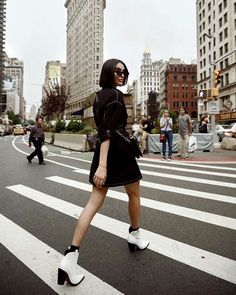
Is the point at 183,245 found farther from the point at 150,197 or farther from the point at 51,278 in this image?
the point at 150,197

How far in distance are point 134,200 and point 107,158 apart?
1.90 feet

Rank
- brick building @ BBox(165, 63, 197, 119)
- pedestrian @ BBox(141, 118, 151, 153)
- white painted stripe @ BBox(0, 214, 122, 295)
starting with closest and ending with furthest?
1. white painted stripe @ BBox(0, 214, 122, 295)
2. pedestrian @ BBox(141, 118, 151, 153)
3. brick building @ BBox(165, 63, 197, 119)

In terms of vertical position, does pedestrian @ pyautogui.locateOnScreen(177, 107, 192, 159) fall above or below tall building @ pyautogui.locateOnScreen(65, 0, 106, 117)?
below

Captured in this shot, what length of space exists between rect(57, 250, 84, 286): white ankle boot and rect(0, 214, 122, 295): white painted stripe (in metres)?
0.05

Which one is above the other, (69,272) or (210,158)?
(210,158)

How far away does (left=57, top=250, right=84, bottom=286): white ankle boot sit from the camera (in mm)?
2400

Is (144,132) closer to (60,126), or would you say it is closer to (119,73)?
(119,73)

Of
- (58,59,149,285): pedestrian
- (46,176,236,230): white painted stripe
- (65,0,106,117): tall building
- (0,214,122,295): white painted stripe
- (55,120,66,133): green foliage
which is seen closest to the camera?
(0,214,122,295): white painted stripe

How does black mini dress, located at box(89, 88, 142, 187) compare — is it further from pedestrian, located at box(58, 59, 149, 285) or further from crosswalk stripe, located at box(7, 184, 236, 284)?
crosswalk stripe, located at box(7, 184, 236, 284)

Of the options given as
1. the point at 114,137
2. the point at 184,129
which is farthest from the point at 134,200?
the point at 184,129

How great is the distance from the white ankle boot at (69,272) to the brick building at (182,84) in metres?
113

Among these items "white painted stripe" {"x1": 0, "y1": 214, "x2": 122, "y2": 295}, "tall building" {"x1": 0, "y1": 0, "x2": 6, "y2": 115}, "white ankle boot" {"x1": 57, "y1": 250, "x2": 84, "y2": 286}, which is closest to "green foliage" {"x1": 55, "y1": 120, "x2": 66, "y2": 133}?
"white painted stripe" {"x1": 0, "y1": 214, "x2": 122, "y2": 295}

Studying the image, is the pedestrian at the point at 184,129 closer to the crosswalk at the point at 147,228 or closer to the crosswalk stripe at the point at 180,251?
the crosswalk at the point at 147,228

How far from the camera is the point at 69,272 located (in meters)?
2.40
